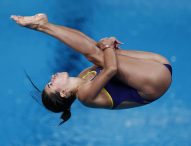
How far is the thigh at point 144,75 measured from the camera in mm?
2814

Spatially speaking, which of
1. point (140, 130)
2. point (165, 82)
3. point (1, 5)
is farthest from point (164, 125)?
point (1, 5)

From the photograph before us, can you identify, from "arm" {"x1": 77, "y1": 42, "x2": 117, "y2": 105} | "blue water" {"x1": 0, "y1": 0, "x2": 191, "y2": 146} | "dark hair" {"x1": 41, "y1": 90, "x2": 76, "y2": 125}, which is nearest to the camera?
"arm" {"x1": 77, "y1": 42, "x2": 117, "y2": 105}

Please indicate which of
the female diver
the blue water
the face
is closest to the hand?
the female diver

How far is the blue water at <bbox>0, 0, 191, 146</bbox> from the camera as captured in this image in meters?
4.36

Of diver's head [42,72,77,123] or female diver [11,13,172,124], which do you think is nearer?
female diver [11,13,172,124]

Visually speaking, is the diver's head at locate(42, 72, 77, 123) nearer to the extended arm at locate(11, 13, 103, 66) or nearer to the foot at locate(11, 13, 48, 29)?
the extended arm at locate(11, 13, 103, 66)

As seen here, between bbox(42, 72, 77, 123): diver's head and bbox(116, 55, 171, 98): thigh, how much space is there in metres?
0.29

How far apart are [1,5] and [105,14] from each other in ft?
3.42

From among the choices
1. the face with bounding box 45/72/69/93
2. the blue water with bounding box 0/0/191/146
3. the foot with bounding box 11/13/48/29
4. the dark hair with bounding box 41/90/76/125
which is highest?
the blue water with bounding box 0/0/191/146

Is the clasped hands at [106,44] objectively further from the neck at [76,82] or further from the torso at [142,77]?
the neck at [76,82]

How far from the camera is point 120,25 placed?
5027mm

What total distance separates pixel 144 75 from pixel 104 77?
0.23 metres

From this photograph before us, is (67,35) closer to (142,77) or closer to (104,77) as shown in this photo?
(104,77)

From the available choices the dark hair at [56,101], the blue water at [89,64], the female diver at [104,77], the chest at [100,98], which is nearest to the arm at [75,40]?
the female diver at [104,77]
